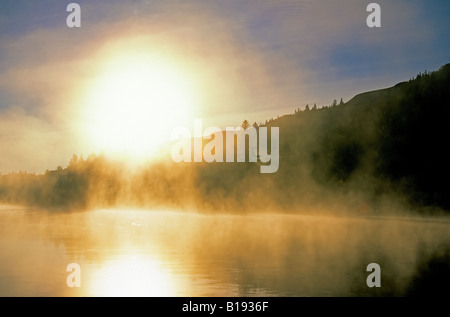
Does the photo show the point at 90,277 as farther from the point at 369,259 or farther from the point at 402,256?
the point at 402,256

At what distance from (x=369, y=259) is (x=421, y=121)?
62610mm

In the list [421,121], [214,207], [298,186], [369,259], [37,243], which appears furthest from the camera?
[214,207]

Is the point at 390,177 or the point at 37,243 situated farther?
the point at 390,177

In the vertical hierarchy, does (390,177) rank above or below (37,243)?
above

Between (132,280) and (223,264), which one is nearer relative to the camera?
A: (132,280)

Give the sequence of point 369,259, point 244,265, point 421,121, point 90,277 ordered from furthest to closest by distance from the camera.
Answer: point 421,121, point 369,259, point 244,265, point 90,277

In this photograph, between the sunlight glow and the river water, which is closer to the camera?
the sunlight glow

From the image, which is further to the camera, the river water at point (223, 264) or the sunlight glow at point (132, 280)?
the river water at point (223, 264)

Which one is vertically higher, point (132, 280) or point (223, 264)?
point (223, 264)
